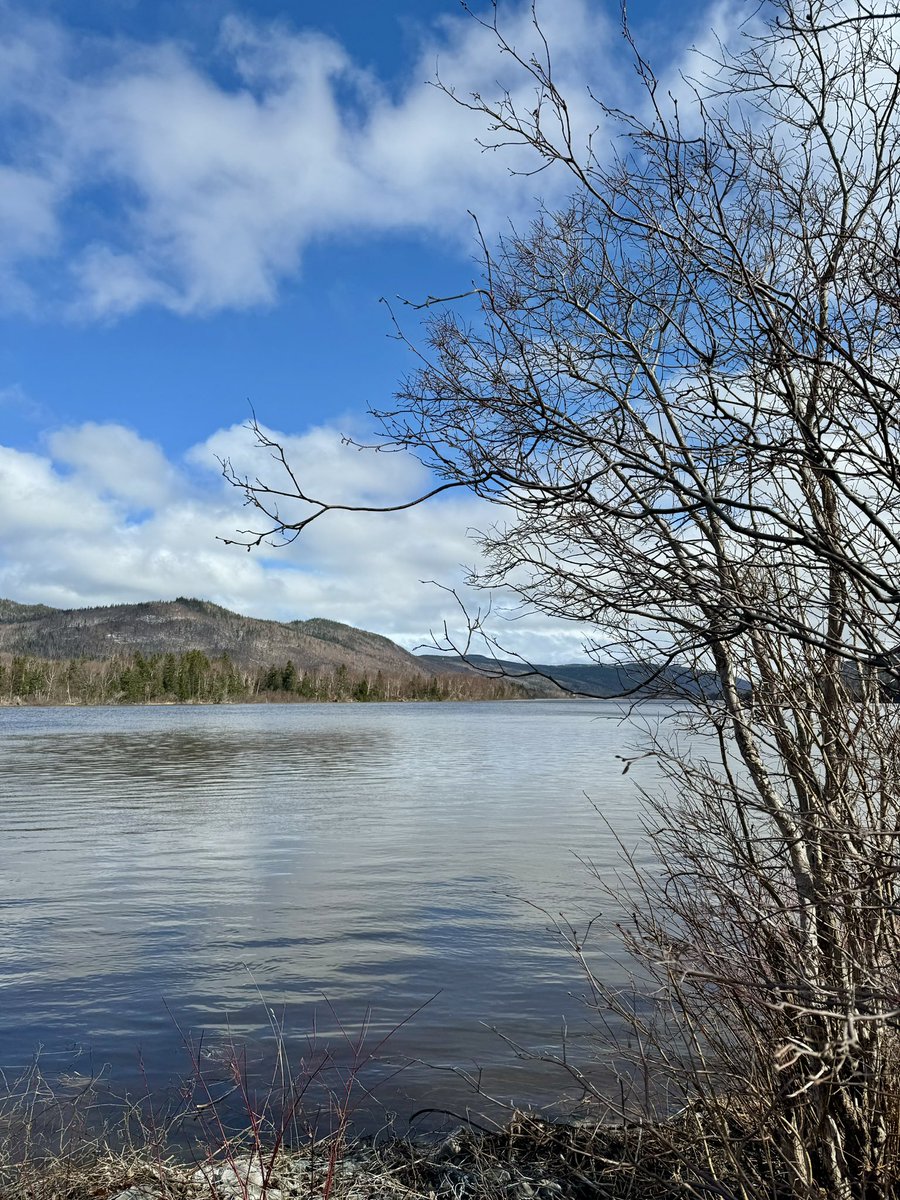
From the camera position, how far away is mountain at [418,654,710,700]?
3684mm

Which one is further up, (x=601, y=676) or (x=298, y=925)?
(x=601, y=676)

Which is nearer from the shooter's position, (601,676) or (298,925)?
(601,676)

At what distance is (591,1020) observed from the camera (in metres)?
9.66

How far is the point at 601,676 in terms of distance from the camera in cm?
532

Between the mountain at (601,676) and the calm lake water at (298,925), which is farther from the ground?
the mountain at (601,676)

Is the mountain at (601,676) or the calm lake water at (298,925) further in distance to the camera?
the calm lake water at (298,925)

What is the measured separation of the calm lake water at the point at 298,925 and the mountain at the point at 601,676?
25.9 inches

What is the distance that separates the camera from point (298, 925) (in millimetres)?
13453

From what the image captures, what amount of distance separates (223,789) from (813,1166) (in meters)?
29.4

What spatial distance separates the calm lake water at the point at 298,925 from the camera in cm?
895

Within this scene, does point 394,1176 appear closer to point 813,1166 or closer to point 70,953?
point 813,1166

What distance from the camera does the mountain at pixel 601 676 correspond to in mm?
3684

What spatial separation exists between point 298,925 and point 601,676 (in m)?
9.59

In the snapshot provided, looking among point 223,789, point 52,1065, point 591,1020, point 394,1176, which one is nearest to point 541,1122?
point 394,1176
